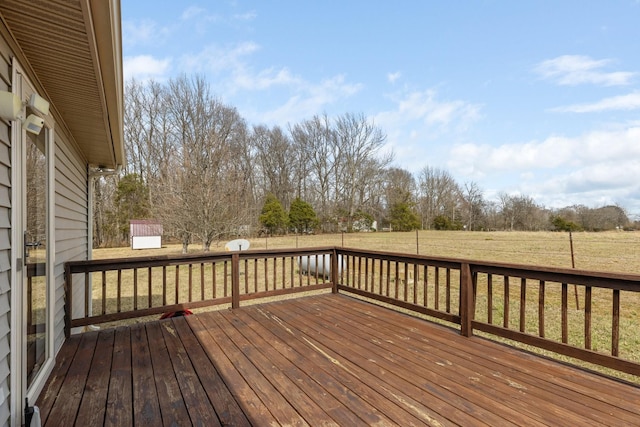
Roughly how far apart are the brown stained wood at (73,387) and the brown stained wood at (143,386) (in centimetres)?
30

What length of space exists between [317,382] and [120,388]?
131 cm

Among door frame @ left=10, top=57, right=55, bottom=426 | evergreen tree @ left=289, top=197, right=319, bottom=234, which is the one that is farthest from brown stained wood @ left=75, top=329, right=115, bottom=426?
evergreen tree @ left=289, top=197, right=319, bottom=234

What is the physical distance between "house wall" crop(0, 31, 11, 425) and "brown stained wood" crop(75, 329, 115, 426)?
1.23 feet

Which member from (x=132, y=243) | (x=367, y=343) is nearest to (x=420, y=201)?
(x=132, y=243)

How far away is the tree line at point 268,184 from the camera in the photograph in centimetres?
1112

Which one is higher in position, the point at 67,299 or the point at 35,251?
the point at 35,251

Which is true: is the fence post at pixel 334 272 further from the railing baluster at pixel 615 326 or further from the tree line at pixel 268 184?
the tree line at pixel 268 184

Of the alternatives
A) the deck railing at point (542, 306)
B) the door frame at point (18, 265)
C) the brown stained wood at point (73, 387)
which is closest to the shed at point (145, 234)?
the deck railing at point (542, 306)

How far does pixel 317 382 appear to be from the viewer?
2.15 m

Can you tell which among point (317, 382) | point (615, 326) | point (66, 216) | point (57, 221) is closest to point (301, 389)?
point (317, 382)

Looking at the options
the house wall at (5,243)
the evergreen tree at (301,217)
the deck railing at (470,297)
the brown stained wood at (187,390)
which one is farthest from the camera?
the evergreen tree at (301,217)

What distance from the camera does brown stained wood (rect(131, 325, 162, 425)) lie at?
1773mm

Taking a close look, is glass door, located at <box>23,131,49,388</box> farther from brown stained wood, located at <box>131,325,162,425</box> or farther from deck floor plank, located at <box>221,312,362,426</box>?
deck floor plank, located at <box>221,312,362,426</box>

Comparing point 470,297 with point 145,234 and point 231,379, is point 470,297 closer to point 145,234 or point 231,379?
point 231,379
